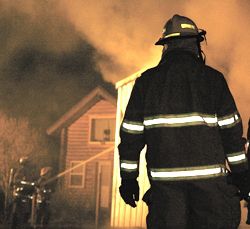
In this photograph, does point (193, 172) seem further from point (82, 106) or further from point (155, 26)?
point (82, 106)

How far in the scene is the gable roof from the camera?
2317cm

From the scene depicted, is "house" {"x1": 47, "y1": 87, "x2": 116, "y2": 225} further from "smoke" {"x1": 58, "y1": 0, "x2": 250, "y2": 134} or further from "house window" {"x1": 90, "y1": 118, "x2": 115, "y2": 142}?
"smoke" {"x1": 58, "y1": 0, "x2": 250, "y2": 134}

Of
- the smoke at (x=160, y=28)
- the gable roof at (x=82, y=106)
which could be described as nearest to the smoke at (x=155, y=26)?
the smoke at (x=160, y=28)

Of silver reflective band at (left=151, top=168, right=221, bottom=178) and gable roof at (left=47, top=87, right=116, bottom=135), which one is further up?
gable roof at (left=47, top=87, right=116, bottom=135)

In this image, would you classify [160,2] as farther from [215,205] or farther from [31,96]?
[31,96]

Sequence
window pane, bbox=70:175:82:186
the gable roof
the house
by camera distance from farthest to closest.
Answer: window pane, bbox=70:175:82:186
the gable roof
the house

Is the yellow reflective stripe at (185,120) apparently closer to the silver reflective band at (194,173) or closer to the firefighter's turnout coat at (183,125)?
the firefighter's turnout coat at (183,125)

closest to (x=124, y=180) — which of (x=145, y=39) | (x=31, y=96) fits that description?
(x=145, y=39)

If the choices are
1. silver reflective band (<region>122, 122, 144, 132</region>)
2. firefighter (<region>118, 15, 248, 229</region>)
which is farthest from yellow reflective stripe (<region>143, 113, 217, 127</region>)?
silver reflective band (<region>122, 122, 144, 132</region>)

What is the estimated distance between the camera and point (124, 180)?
3.59 m

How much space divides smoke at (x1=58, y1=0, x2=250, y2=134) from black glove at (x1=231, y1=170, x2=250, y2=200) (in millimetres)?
7401

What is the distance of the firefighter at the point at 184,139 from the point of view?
10.9ft

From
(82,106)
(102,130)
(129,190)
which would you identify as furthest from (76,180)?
(129,190)

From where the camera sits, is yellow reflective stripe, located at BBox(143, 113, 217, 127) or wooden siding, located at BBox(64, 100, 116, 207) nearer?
yellow reflective stripe, located at BBox(143, 113, 217, 127)
